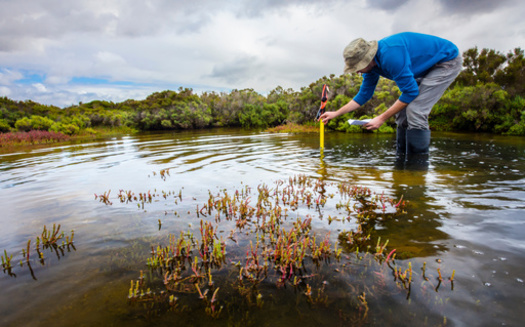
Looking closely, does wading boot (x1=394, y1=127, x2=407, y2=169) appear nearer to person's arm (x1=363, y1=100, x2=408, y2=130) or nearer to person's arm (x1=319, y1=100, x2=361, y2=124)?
person's arm (x1=319, y1=100, x2=361, y2=124)

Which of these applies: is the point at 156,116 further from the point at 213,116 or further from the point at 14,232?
the point at 14,232

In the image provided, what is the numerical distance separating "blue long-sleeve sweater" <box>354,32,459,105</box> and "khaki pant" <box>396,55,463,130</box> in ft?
0.46

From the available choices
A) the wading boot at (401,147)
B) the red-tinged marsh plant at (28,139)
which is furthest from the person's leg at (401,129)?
the red-tinged marsh plant at (28,139)

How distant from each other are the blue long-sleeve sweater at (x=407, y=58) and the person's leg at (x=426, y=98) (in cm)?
17

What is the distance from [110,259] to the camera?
3.28 m

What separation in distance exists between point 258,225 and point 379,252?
170cm

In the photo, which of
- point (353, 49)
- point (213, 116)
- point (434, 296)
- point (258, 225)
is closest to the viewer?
point (434, 296)

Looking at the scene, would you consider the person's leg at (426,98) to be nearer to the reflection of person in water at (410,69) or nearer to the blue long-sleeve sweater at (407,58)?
the reflection of person in water at (410,69)

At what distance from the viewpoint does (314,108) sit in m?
28.1

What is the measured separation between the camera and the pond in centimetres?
233

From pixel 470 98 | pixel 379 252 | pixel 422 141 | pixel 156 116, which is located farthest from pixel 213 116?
pixel 379 252

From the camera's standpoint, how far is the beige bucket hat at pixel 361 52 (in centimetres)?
520

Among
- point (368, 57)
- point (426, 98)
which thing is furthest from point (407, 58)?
point (426, 98)

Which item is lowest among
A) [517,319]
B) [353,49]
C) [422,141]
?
[517,319]
